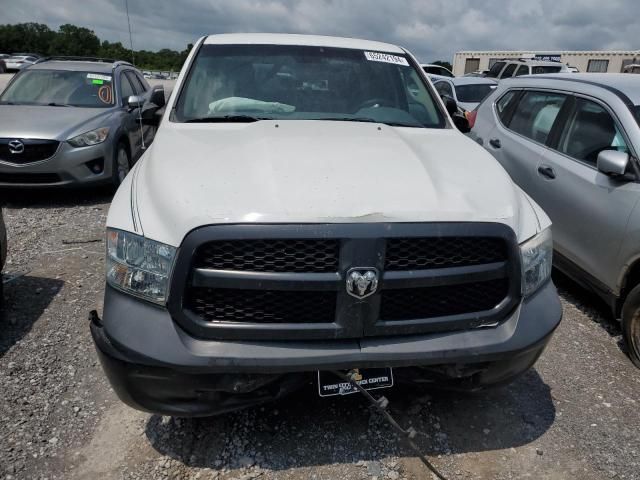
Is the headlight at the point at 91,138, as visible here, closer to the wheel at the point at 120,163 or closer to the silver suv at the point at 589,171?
the wheel at the point at 120,163

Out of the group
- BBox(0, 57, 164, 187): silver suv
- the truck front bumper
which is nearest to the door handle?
the truck front bumper

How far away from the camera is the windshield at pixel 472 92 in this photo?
13.0 metres

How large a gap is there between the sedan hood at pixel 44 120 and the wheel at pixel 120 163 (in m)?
0.47

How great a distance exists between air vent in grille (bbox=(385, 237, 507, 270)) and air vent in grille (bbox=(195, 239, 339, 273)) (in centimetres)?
26

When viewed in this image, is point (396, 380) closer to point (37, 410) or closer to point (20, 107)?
point (37, 410)

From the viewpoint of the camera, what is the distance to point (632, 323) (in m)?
3.60

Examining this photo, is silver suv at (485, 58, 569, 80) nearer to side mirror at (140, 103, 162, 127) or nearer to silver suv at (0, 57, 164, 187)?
silver suv at (0, 57, 164, 187)

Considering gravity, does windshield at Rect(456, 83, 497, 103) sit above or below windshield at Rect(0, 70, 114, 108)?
below

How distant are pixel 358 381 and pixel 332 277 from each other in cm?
51

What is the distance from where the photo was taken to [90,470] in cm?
254

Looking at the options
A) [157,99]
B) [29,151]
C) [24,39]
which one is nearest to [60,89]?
[29,151]

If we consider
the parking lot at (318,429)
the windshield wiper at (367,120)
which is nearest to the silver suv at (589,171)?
the parking lot at (318,429)

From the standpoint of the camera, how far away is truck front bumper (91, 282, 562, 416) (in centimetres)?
217

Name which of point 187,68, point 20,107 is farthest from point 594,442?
point 20,107
